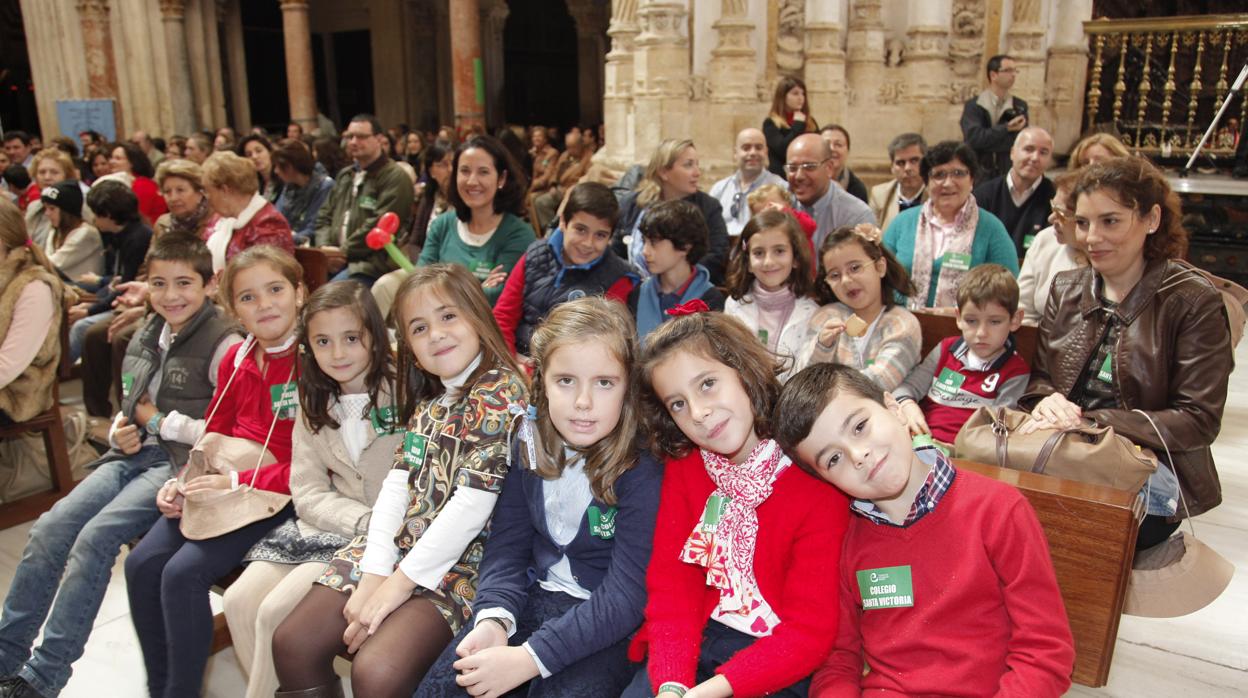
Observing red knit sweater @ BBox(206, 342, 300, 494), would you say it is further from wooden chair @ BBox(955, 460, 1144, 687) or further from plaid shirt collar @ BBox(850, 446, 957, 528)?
wooden chair @ BBox(955, 460, 1144, 687)

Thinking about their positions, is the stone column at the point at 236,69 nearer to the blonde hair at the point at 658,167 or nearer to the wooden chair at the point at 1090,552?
the blonde hair at the point at 658,167

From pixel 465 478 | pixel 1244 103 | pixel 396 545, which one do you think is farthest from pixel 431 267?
pixel 1244 103

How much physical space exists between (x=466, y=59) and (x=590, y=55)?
4.77m

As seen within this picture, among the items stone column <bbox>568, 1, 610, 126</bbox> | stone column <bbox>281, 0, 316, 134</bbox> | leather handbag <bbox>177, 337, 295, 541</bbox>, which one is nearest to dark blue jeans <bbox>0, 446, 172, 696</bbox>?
leather handbag <bbox>177, 337, 295, 541</bbox>

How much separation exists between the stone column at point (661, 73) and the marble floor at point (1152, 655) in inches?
177

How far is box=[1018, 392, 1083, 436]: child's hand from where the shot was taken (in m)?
1.91

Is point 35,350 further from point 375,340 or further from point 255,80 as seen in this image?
point 255,80

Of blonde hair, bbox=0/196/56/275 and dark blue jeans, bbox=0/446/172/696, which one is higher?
blonde hair, bbox=0/196/56/275

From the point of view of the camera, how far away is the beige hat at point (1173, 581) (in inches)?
78.0

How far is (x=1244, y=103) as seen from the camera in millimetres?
6434

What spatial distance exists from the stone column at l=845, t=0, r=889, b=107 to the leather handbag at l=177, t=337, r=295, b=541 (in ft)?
18.5

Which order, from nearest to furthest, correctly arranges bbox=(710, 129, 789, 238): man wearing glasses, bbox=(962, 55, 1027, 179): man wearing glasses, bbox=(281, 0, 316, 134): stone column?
bbox=(710, 129, 789, 238): man wearing glasses → bbox=(962, 55, 1027, 179): man wearing glasses → bbox=(281, 0, 316, 134): stone column

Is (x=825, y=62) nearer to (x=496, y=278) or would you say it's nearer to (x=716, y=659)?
(x=496, y=278)

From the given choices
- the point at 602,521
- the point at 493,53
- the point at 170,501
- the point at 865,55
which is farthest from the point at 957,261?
the point at 493,53
